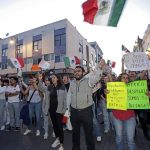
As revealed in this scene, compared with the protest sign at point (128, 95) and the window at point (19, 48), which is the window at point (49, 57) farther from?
the protest sign at point (128, 95)

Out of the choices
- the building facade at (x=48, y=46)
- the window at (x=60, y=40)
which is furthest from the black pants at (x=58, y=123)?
the window at (x=60, y=40)

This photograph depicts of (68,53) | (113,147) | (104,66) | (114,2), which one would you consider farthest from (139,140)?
(68,53)

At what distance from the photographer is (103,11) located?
22.9 ft

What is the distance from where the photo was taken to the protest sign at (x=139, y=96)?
6.22 m

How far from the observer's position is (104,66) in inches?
242

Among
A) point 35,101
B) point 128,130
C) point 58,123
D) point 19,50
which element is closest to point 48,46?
point 19,50

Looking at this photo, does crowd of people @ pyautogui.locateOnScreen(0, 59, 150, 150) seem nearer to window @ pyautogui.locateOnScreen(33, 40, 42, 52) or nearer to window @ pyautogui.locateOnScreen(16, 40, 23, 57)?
window @ pyautogui.locateOnScreen(33, 40, 42, 52)

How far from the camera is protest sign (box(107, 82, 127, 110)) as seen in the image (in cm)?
631

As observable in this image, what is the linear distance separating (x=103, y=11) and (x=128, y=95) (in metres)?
2.02

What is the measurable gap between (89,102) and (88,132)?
2.04ft

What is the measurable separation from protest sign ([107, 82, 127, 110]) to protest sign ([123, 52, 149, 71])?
1.48 metres

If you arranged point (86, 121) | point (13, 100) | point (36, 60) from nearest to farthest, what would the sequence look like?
point (86, 121)
point (13, 100)
point (36, 60)

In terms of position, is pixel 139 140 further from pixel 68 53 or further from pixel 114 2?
pixel 68 53

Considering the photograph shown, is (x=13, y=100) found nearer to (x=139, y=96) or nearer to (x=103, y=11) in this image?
(x=103, y=11)
